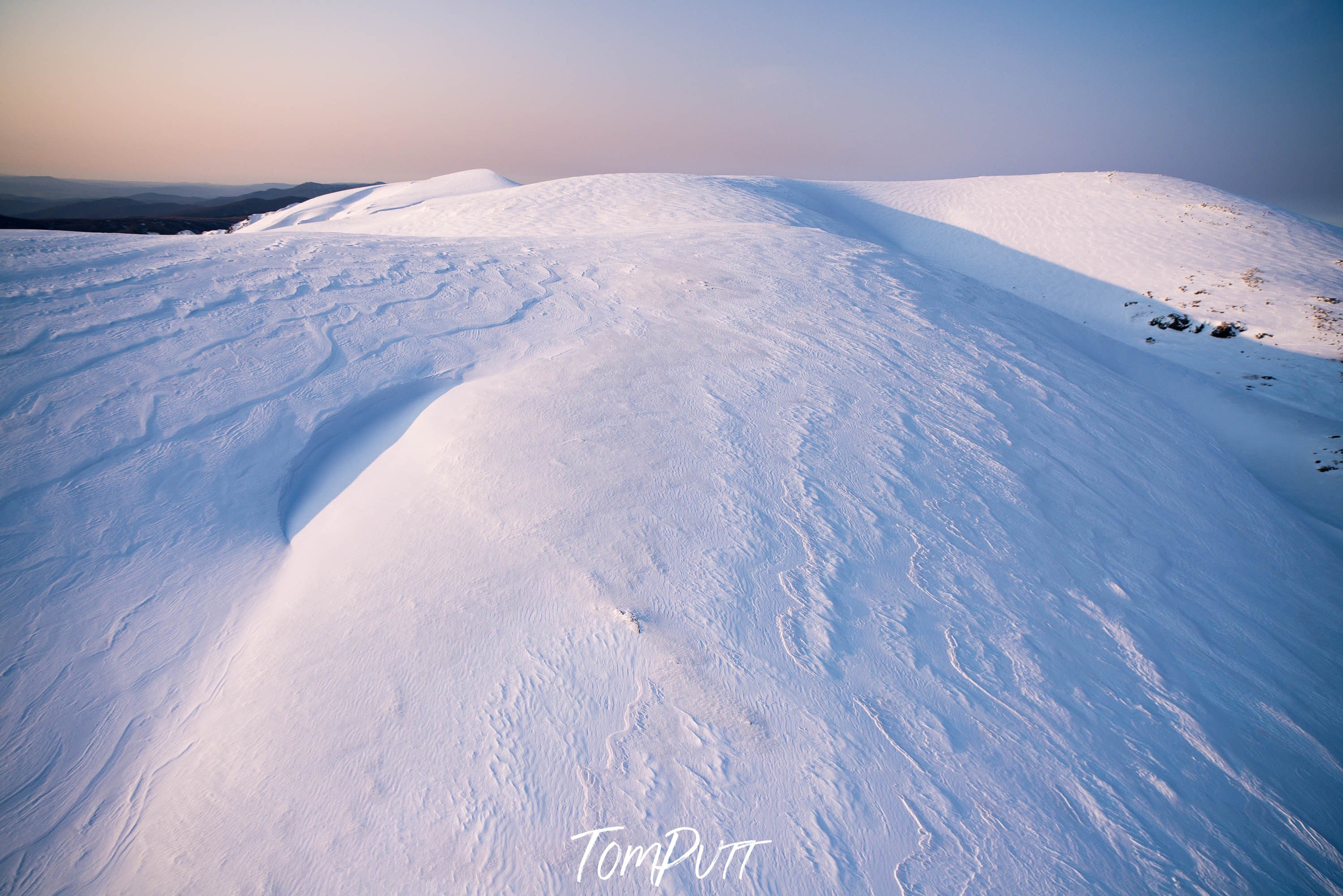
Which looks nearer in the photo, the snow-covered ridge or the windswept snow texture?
the windswept snow texture

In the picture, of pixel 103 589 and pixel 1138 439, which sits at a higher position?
pixel 103 589

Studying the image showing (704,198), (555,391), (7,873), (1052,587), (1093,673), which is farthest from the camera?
(704,198)

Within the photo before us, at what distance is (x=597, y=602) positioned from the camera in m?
2.54

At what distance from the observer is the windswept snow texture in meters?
1.97

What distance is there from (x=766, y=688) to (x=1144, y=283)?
559 inches

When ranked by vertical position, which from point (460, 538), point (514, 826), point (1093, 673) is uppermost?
point (460, 538)

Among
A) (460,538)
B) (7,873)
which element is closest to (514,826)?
(460,538)

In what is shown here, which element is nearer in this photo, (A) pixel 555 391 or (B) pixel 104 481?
(B) pixel 104 481

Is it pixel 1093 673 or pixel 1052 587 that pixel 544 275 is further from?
pixel 1093 673

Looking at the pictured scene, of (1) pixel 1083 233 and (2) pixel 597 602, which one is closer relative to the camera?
(2) pixel 597 602

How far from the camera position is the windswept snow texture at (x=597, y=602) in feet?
6.46

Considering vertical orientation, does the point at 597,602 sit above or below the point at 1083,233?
below

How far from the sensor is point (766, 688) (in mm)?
2338

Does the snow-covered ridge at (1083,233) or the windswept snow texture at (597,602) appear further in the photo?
the snow-covered ridge at (1083,233)
